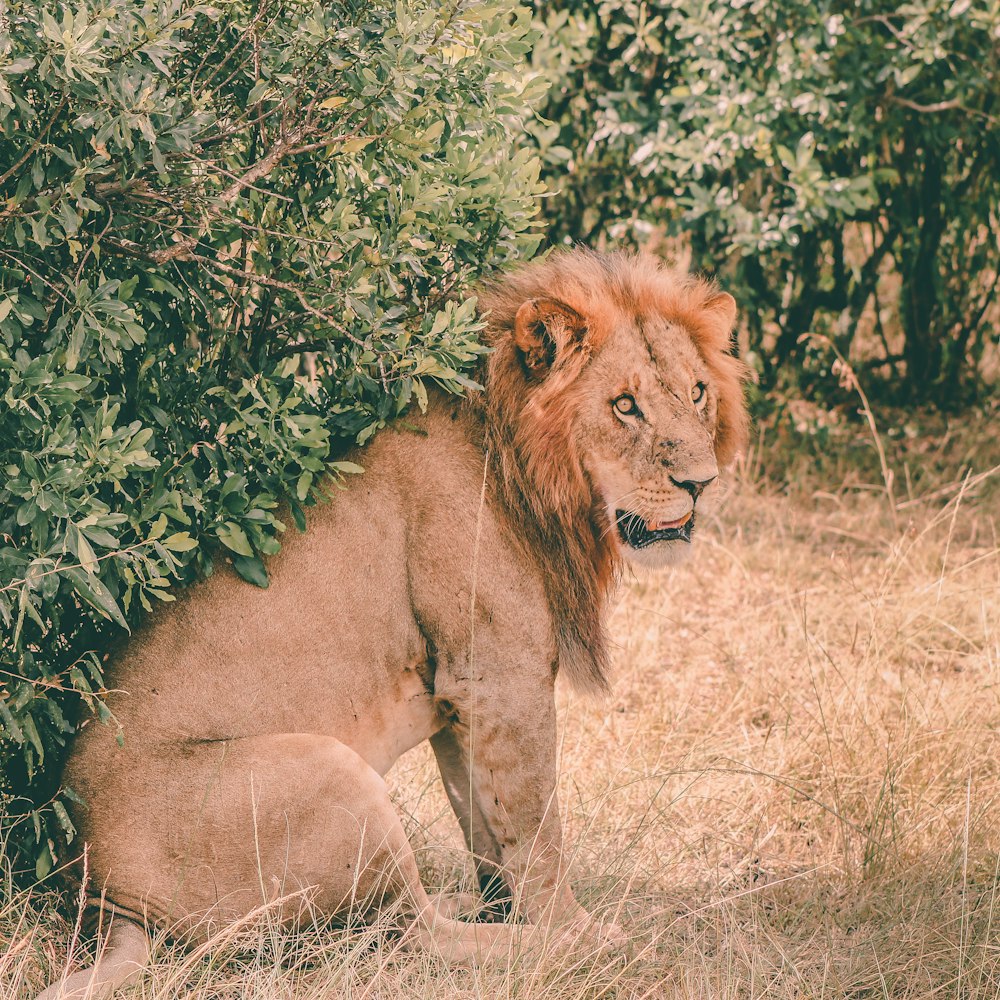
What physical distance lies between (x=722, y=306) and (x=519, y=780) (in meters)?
1.48

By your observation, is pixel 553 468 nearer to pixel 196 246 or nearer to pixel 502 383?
pixel 502 383

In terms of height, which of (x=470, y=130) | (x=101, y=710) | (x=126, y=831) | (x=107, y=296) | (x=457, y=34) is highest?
(x=457, y=34)

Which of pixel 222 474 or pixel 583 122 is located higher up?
pixel 583 122

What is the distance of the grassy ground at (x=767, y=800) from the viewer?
352 cm

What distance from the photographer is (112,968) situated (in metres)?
3.32

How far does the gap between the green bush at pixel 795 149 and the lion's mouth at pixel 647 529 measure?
2497 mm

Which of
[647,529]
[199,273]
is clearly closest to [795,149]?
[647,529]

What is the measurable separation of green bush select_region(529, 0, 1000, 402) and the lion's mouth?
8.19ft

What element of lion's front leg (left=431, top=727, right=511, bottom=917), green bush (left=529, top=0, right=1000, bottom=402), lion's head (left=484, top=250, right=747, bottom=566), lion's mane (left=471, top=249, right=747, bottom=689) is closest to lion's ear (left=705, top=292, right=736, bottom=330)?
lion's mane (left=471, top=249, right=747, bottom=689)

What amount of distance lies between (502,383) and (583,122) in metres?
3.82

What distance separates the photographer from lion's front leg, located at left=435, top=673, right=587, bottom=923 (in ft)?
12.2

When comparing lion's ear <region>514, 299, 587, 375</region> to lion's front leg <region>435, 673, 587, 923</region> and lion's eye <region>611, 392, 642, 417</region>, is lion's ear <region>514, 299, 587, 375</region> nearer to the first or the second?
lion's eye <region>611, 392, 642, 417</region>

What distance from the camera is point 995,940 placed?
3686mm

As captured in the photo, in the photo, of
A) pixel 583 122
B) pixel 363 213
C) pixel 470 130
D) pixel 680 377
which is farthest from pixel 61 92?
pixel 583 122
